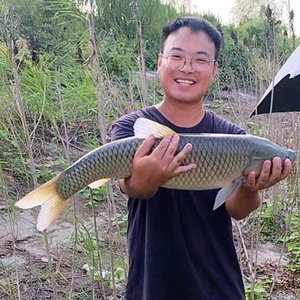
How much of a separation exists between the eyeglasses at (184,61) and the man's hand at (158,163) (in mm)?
267

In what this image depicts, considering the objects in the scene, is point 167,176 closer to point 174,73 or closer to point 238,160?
point 238,160

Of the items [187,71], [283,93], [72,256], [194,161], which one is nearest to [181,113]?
[187,71]

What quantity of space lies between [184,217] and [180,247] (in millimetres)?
76

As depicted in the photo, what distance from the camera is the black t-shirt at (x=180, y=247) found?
52.8 inches

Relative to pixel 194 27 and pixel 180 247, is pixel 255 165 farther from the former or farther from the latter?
pixel 194 27

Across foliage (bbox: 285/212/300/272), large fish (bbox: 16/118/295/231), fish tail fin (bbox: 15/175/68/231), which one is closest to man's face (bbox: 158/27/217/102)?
large fish (bbox: 16/118/295/231)

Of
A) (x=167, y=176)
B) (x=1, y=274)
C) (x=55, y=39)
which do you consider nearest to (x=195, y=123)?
(x=167, y=176)

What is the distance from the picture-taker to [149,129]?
1.20 meters

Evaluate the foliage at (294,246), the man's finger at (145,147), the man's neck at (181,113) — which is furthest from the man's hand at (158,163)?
the foliage at (294,246)

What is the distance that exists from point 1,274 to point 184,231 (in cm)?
130

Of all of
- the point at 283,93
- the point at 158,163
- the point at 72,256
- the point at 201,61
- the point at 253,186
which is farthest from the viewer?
the point at 72,256

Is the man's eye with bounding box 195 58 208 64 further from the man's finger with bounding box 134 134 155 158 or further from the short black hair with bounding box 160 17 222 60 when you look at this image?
the man's finger with bounding box 134 134 155 158

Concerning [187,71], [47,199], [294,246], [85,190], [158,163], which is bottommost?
[294,246]

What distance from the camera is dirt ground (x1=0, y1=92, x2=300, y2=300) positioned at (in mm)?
2227
